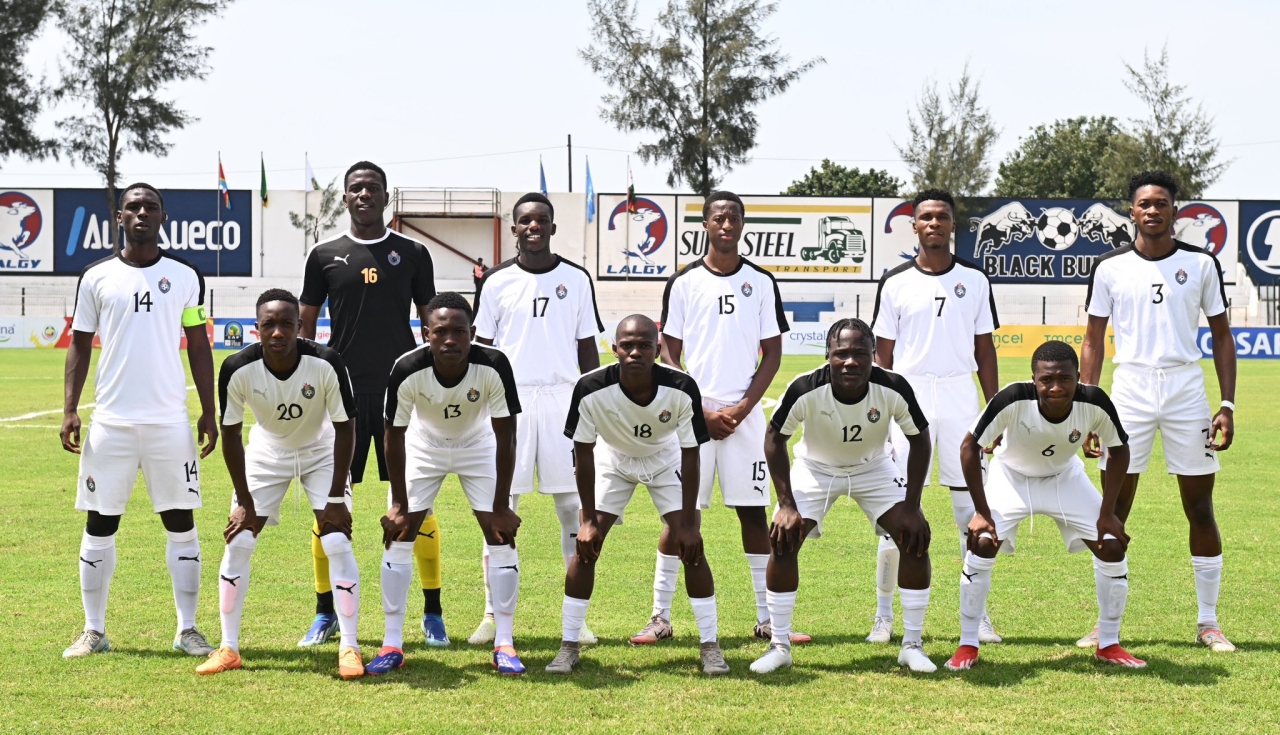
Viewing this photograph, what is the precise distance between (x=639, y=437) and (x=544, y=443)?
2.52 feet

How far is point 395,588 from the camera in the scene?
248 inches

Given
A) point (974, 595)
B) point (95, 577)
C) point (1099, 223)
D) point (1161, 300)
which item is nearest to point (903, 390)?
point (974, 595)

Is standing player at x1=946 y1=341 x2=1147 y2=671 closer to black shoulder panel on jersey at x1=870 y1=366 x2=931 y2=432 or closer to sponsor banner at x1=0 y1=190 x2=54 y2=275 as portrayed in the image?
black shoulder panel on jersey at x1=870 y1=366 x2=931 y2=432

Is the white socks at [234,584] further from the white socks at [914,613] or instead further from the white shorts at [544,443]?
the white socks at [914,613]

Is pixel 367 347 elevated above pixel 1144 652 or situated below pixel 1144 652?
above

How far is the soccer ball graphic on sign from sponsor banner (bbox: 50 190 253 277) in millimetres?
31897

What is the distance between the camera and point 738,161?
51.1m

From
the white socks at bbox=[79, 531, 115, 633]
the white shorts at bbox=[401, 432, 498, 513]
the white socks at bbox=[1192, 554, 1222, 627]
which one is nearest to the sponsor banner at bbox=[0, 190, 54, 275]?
the white socks at bbox=[79, 531, 115, 633]

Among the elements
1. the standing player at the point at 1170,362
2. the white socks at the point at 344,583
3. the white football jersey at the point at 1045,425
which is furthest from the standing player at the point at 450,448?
the standing player at the point at 1170,362

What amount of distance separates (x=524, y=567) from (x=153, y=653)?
2924 mm

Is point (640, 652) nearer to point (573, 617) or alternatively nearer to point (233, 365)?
point (573, 617)

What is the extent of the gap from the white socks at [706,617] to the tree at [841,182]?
72.6 m

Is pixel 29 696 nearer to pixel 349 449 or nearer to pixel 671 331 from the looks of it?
pixel 349 449

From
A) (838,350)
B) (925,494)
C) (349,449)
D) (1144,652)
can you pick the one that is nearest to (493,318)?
(349,449)
